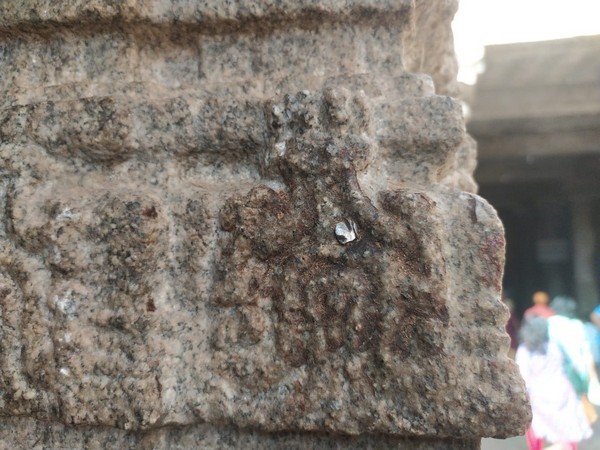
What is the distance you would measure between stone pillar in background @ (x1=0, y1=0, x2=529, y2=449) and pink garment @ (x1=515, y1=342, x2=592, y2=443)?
5.66 ft

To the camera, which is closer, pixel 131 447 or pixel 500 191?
pixel 131 447

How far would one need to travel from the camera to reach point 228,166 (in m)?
0.70

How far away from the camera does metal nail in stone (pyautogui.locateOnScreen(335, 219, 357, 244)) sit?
62 centimetres

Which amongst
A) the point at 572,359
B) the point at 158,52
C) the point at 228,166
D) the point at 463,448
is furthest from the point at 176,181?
the point at 572,359

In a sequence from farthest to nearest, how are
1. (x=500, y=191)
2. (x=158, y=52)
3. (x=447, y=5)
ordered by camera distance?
(x=500, y=191)
(x=447, y=5)
(x=158, y=52)

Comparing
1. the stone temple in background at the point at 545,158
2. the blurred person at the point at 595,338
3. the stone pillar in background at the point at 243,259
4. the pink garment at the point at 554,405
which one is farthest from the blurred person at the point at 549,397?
the stone temple in background at the point at 545,158

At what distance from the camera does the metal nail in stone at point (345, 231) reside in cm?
62

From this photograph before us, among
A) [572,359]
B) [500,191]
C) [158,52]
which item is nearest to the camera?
[158,52]

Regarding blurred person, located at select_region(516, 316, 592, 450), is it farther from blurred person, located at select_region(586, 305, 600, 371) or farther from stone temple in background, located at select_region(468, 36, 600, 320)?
stone temple in background, located at select_region(468, 36, 600, 320)

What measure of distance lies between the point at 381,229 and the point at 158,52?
0.43 metres

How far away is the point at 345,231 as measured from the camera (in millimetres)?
624

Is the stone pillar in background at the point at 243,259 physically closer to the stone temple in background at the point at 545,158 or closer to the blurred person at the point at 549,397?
the blurred person at the point at 549,397

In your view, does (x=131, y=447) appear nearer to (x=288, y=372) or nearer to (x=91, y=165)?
(x=288, y=372)

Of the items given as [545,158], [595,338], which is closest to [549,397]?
[595,338]
